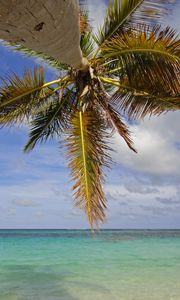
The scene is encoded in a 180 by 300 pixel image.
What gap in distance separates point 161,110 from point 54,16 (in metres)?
5.07

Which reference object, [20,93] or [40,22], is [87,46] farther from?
[40,22]

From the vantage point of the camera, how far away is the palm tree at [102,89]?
6.19 meters

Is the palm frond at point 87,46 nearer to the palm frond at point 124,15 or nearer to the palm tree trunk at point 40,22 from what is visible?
the palm frond at point 124,15

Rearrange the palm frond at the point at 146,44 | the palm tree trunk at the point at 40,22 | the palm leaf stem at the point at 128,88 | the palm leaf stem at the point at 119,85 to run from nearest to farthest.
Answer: the palm tree trunk at the point at 40,22, the palm frond at the point at 146,44, the palm leaf stem at the point at 128,88, the palm leaf stem at the point at 119,85

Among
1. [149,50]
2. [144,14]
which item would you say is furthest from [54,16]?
[144,14]

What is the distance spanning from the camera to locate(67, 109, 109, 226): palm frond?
6.43 metres

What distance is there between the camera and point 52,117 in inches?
325

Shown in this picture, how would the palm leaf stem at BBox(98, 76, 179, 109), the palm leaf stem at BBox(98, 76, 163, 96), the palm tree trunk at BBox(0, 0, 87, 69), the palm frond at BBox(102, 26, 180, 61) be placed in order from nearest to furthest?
1. the palm tree trunk at BBox(0, 0, 87, 69)
2. the palm frond at BBox(102, 26, 180, 61)
3. the palm leaf stem at BBox(98, 76, 179, 109)
4. the palm leaf stem at BBox(98, 76, 163, 96)

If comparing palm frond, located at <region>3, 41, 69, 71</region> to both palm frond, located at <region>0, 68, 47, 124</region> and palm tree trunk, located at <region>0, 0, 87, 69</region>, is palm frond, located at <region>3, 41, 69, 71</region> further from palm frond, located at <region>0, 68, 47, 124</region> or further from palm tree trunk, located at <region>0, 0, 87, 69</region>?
palm tree trunk, located at <region>0, 0, 87, 69</region>

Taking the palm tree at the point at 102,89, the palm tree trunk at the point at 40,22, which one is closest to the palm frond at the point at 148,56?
the palm tree at the point at 102,89

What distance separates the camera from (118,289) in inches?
413

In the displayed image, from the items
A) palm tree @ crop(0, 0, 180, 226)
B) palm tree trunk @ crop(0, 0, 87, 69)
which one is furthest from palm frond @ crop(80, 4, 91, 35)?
palm tree trunk @ crop(0, 0, 87, 69)

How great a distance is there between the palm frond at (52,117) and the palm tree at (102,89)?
0.02 meters

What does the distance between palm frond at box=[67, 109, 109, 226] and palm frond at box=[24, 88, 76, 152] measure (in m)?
0.64
